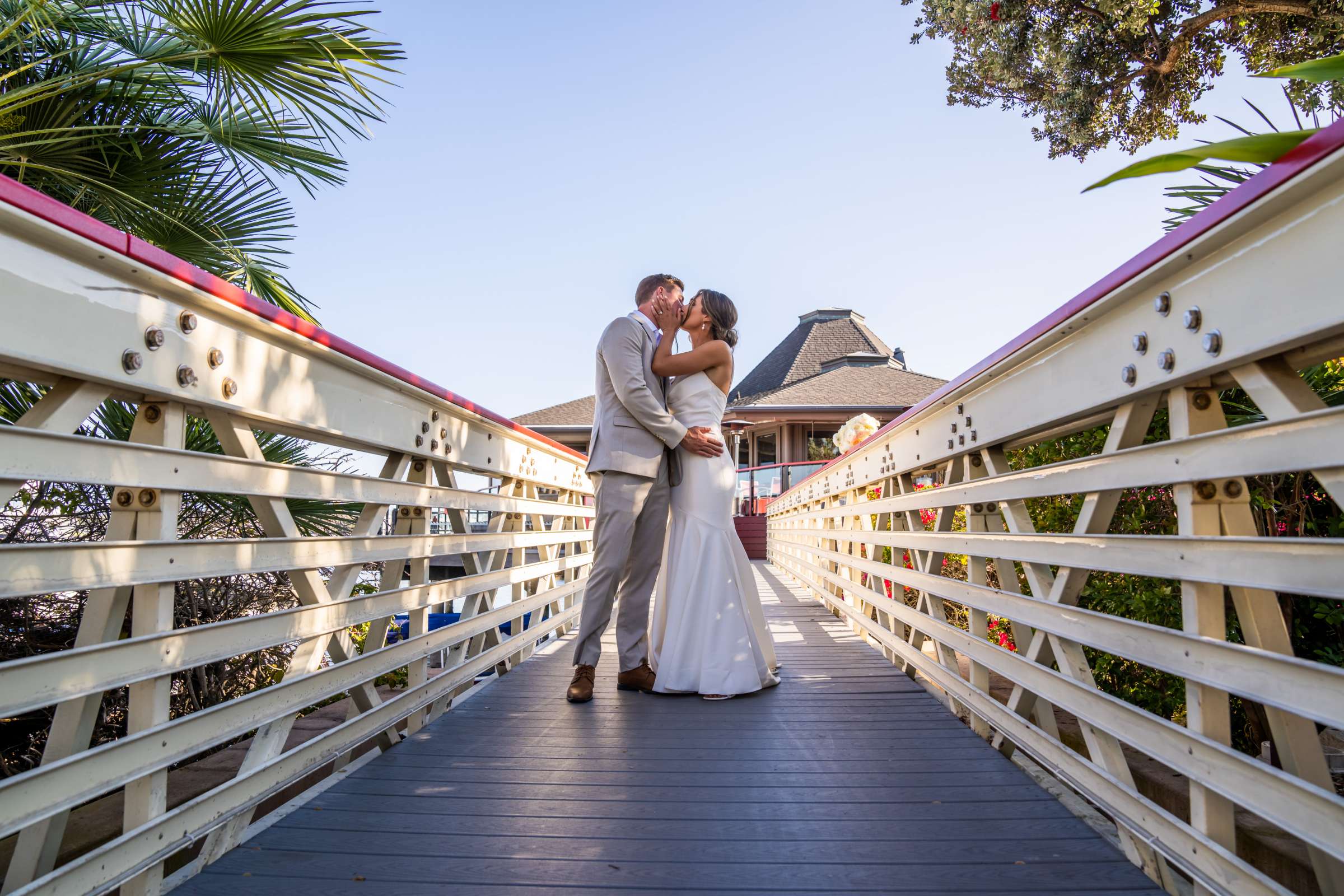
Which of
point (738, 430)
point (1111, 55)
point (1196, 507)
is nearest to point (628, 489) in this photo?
point (1196, 507)

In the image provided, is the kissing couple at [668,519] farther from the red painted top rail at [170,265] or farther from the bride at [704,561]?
the red painted top rail at [170,265]

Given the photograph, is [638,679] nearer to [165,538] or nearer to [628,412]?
[628,412]

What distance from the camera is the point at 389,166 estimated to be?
30.9 ft

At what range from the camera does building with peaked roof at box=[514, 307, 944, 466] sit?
20.6 meters

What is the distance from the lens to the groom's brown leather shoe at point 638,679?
369cm

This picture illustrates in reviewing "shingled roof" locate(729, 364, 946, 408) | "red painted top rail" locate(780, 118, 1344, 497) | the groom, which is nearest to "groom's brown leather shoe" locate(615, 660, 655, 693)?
the groom

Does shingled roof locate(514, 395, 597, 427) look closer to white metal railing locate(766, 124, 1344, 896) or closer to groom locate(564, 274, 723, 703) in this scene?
groom locate(564, 274, 723, 703)

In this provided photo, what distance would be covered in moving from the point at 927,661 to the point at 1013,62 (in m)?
6.49

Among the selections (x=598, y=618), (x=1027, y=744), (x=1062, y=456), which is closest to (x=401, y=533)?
(x=598, y=618)

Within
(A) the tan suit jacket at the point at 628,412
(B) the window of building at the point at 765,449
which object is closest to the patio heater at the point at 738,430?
(B) the window of building at the point at 765,449

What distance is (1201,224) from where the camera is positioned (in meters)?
1.36

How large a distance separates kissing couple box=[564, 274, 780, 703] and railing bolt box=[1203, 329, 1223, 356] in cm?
243

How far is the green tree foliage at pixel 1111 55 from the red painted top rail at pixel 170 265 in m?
6.52

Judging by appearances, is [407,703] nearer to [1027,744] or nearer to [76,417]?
[76,417]
